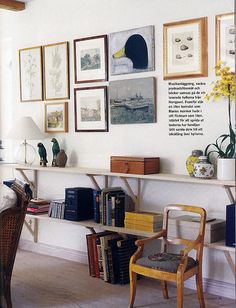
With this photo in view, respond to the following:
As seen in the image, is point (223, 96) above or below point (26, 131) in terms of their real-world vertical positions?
above

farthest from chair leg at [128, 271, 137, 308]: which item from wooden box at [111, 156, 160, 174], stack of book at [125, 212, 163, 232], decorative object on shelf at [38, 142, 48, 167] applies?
decorative object on shelf at [38, 142, 48, 167]

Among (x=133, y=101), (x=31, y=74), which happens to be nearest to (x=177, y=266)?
(x=133, y=101)

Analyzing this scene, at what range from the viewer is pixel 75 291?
3.64m

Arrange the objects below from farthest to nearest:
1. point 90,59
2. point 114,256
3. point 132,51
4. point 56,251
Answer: point 56,251 < point 90,59 < point 132,51 < point 114,256

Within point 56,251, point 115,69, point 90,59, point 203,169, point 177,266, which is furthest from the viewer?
point 56,251

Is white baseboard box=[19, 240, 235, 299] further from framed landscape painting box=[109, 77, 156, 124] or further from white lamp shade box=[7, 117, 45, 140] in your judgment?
framed landscape painting box=[109, 77, 156, 124]

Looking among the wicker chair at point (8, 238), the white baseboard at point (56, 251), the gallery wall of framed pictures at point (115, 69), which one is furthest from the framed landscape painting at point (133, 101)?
the white baseboard at point (56, 251)

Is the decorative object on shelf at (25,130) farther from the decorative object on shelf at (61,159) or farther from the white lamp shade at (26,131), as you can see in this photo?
the decorative object on shelf at (61,159)

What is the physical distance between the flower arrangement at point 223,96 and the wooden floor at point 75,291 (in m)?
1.06

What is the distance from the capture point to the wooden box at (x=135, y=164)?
→ 3.59m

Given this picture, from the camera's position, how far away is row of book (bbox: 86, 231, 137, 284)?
3754 millimetres

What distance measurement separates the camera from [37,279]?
12.9 ft

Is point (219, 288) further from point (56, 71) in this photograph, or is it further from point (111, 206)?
point (56, 71)

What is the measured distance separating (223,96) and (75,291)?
183 cm
